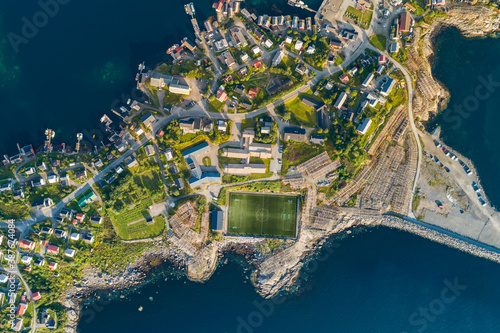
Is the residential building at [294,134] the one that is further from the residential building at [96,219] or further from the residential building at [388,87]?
the residential building at [96,219]

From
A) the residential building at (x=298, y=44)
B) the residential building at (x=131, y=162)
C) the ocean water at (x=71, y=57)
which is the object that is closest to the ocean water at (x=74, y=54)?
the ocean water at (x=71, y=57)

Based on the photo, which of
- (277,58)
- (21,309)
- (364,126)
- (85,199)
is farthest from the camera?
(277,58)

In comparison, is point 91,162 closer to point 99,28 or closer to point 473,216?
point 99,28

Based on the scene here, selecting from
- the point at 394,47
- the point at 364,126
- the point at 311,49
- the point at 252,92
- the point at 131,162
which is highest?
the point at 311,49

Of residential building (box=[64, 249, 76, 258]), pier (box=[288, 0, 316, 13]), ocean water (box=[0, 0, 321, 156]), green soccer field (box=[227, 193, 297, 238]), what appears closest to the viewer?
residential building (box=[64, 249, 76, 258])

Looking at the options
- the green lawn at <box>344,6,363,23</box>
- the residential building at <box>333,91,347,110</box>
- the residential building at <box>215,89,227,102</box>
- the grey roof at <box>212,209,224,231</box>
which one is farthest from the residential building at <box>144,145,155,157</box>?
the green lawn at <box>344,6,363,23</box>

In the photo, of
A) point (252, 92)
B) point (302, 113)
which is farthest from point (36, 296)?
point (302, 113)

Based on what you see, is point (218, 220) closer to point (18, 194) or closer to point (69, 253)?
point (69, 253)

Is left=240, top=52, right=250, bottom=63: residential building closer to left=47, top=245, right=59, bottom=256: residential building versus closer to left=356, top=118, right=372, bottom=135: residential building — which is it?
left=356, top=118, right=372, bottom=135: residential building
